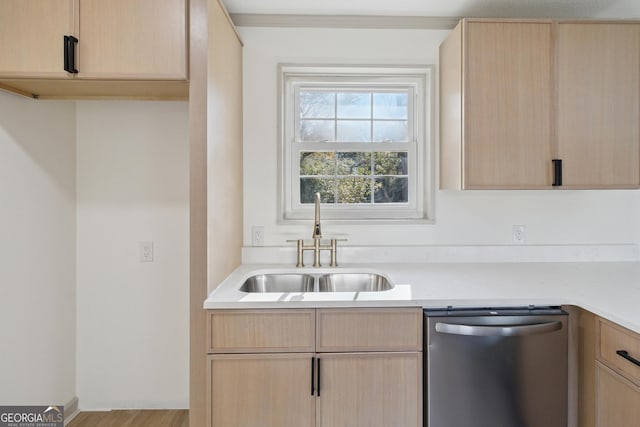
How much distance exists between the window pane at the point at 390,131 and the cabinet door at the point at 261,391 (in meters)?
1.46

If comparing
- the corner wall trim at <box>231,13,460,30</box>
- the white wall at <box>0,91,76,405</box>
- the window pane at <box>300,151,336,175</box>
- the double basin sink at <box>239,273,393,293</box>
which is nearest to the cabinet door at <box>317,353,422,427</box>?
the double basin sink at <box>239,273,393,293</box>

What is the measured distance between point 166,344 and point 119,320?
311mm

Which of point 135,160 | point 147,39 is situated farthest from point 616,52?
point 135,160

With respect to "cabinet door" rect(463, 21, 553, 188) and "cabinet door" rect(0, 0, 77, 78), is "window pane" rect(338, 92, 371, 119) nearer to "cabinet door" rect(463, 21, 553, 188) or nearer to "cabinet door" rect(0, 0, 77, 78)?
"cabinet door" rect(463, 21, 553, 188)

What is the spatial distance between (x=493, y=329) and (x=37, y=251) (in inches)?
86.5

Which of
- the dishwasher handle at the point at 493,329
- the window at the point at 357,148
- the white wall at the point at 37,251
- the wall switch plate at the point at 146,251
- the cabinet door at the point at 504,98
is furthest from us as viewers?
the window at the point at 357,148

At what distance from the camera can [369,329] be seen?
152 cm

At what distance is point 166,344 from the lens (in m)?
2.17

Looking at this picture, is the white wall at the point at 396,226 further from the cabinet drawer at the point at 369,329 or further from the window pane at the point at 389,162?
the cabinet drawer at the point at 369,329

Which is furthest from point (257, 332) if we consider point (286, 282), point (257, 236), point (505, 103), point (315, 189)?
point (505, 103)

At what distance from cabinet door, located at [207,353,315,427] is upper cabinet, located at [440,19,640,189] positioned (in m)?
1.26

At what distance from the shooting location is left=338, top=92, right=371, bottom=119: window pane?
2.35 m

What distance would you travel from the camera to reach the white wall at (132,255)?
2125 mm

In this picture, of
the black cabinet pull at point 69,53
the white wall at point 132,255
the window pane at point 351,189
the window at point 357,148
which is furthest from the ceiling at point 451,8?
the window pane at point 351,189
